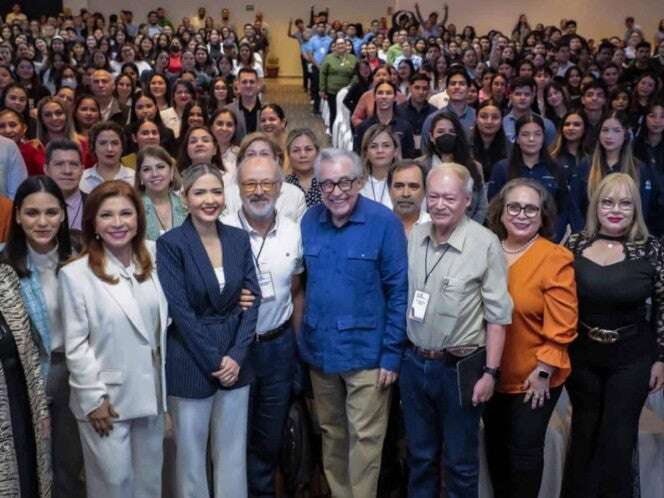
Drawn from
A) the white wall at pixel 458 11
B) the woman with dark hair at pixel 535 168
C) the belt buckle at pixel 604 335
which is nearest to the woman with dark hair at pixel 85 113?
the woman with dark hair at pixel 535 168

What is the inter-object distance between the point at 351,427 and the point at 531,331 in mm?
852

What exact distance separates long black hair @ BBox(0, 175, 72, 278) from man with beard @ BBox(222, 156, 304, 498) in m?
0.69

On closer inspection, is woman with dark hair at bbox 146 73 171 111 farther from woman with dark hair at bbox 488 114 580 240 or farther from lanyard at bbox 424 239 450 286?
lanyard at bbox 424 239 450 286

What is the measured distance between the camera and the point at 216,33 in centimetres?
1555

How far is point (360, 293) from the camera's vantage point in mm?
3129

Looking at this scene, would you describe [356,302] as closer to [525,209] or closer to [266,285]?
[266,285]

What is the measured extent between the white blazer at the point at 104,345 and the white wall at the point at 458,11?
754 inches

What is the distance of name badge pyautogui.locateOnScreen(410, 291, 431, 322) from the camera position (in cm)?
298

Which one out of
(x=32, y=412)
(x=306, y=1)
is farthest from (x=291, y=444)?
(x=306, y=1)

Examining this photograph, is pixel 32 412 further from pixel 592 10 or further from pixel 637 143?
pixel 592 10

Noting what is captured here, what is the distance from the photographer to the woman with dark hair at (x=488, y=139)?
5.80m

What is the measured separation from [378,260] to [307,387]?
73 cm

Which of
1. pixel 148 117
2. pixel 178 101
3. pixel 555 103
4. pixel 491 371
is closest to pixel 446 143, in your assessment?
pixel 491 371

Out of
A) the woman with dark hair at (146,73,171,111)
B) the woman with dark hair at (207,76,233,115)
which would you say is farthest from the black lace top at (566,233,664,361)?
the woman with dark hair at (146,73,171,111)
